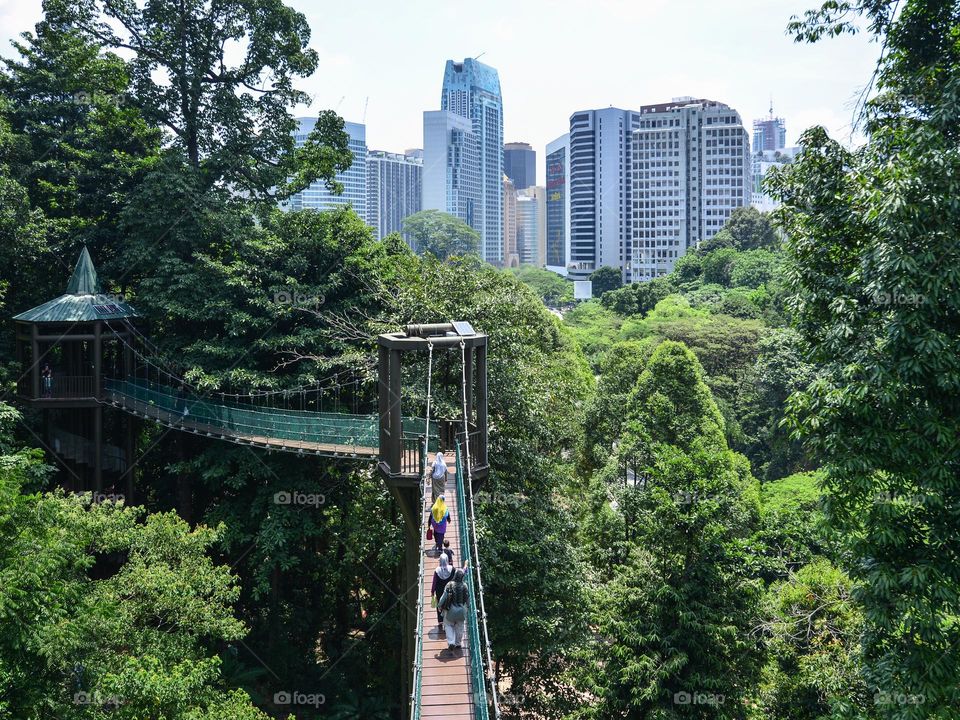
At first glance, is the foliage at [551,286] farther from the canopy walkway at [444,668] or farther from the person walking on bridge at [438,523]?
the canopy walkway at [444,668]

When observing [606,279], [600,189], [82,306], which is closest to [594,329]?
[82,306]

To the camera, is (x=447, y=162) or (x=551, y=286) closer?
(x=551, y=286)

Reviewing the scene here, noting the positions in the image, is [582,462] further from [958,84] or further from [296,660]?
[958,84]

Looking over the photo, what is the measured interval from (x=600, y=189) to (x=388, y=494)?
308 ft

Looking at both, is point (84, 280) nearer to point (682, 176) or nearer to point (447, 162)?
point (682, 176)

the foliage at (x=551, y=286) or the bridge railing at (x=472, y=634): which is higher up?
the foliage at (x=551, y=286)

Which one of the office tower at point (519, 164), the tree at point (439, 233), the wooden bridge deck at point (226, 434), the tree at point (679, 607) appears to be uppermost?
the office tower at point (519, 164)

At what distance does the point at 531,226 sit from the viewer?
162 meters

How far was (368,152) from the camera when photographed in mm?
124375

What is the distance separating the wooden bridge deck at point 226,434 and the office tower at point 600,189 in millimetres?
89385

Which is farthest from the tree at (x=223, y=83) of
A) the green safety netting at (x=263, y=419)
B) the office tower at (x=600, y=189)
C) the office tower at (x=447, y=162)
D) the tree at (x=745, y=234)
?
the office tower at (x=447, y=162)

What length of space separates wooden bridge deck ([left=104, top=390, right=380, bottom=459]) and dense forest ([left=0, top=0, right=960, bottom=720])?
0.97 metres

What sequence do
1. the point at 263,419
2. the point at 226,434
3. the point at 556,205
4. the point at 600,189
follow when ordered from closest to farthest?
the point at 263,419, the point at 226,434, the point at 600,189, the point at 556,205

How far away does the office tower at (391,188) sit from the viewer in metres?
123
